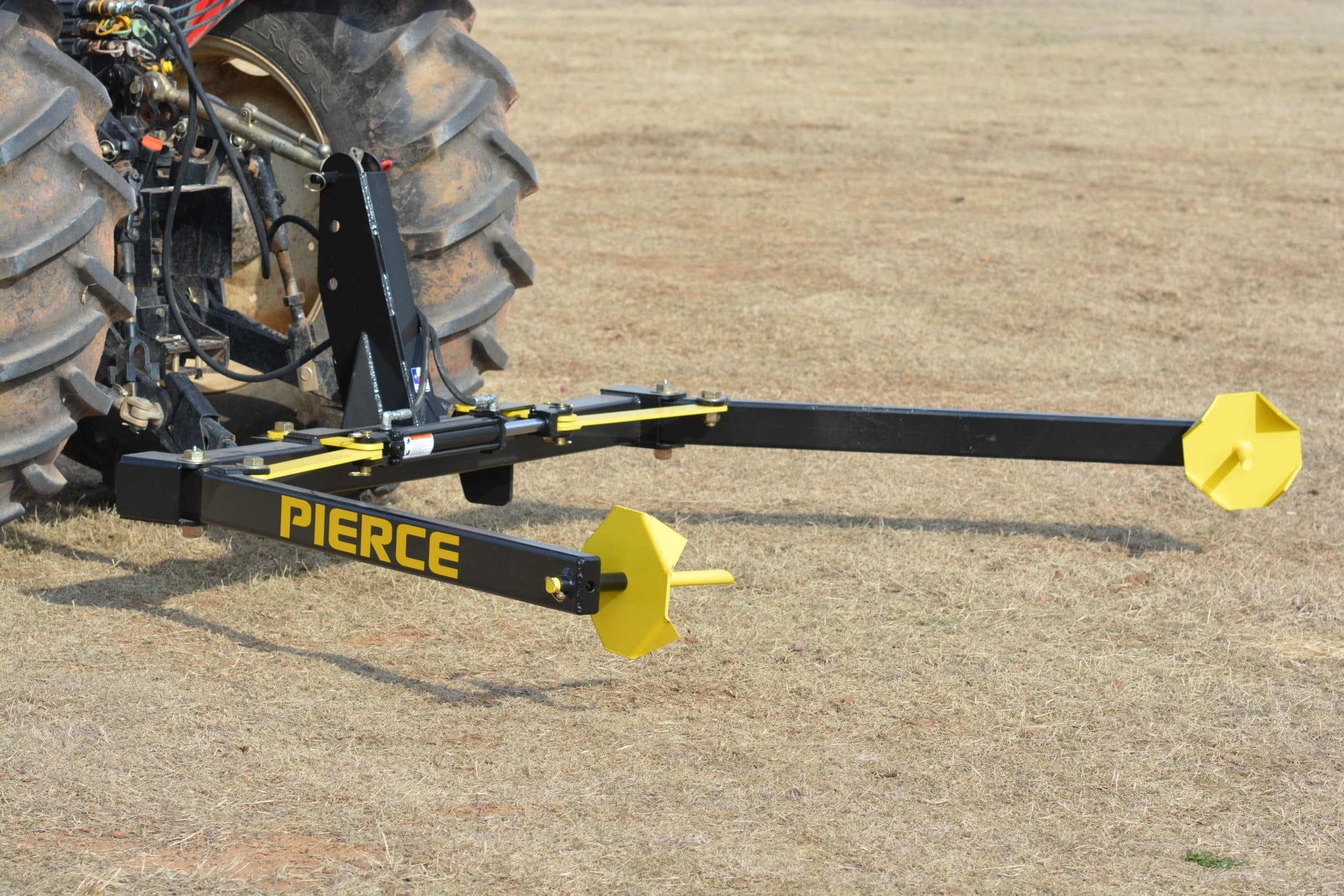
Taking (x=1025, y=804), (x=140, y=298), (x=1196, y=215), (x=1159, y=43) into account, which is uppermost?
(x=1159, y=43)

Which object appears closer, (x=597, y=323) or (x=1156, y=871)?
(x=1156, y=871)

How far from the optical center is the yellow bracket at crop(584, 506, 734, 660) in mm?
3672

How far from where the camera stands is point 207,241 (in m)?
5.22

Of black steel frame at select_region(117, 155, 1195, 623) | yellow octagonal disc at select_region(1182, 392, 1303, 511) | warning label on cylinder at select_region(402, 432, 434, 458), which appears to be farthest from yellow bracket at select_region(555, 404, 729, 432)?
yellow octagonal disc at select_region(1182, 392, 1303, 511)

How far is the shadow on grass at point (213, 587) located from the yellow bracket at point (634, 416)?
2.92 feet

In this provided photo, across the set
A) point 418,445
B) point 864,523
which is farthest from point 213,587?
point 864,523

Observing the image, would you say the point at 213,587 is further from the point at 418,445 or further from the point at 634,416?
the point at 634,416

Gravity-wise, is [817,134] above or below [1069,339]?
above

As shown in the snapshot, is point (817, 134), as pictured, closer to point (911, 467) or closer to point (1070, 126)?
point (1070, 126)

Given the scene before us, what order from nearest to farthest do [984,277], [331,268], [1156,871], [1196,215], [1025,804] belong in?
[1156,871] → [1025,804] → [331,268] → [984,277] → [1196,215]

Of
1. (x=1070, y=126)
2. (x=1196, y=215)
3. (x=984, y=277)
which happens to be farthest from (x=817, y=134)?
(x=984, y=277)

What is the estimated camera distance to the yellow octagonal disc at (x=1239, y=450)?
543cm

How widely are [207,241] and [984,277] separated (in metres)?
6.53

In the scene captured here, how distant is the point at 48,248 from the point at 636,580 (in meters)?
1.92
